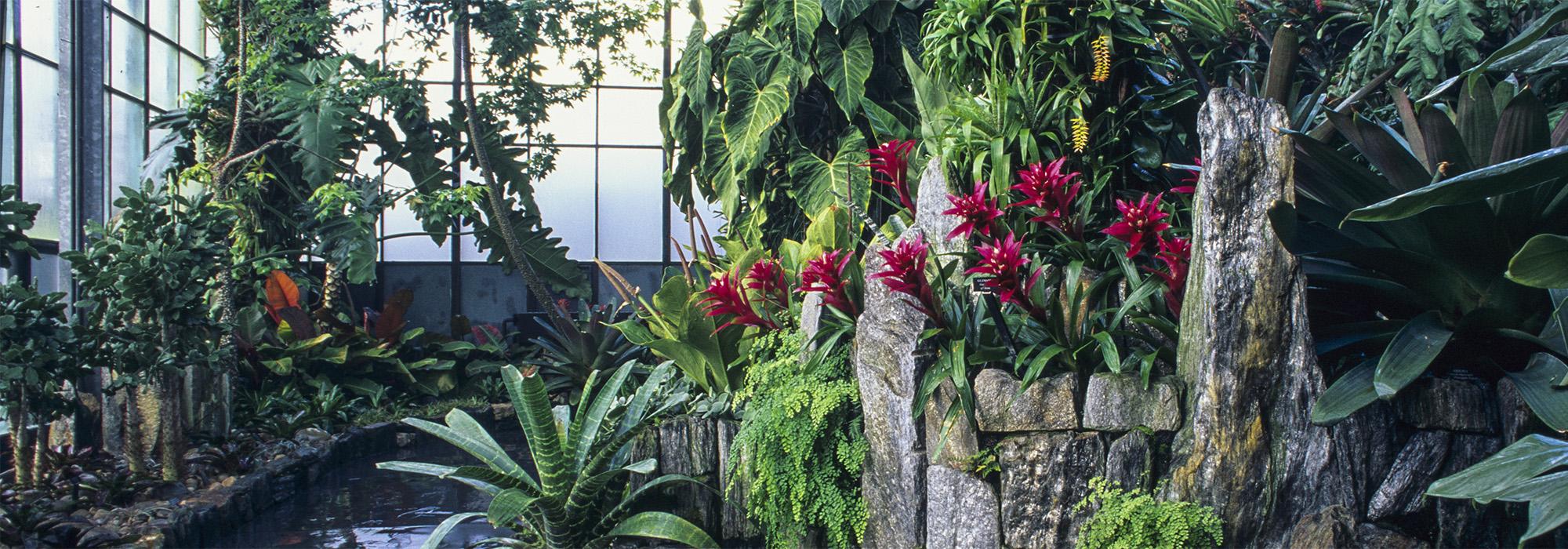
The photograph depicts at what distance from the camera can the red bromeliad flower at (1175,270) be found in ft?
8.02

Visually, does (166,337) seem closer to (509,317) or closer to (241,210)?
(241,210)

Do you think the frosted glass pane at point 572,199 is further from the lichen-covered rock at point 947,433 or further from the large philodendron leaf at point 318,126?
the lichen-covered rock at point 947,433

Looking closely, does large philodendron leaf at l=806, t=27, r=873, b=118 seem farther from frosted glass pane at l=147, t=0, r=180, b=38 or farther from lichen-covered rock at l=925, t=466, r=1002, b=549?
frosted glass pane at l=147, t=0, r=180, b=38

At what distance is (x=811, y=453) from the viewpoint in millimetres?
3111

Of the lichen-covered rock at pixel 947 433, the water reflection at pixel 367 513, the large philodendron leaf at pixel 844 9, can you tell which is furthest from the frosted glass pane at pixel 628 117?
the lichen-covered rock at pixel 947 433

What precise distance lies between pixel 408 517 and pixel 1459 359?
3.79 metres

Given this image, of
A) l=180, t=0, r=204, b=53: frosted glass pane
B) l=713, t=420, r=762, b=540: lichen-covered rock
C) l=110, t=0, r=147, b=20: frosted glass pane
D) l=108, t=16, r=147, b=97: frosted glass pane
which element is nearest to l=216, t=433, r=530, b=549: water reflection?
l=713, t=420, r=762, b=540: lichen-covered rock

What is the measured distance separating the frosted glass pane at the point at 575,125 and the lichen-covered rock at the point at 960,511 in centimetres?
841

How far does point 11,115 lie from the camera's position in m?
5.62

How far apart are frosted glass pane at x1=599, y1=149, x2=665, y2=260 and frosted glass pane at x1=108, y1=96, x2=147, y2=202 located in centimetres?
415

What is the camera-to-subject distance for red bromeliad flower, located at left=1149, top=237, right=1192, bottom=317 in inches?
96.3

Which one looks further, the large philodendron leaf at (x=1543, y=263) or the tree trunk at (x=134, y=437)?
the tree trunk at (x=134, y=437)

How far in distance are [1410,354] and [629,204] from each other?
9.05m

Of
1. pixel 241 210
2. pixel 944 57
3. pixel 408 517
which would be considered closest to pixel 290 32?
pixel 241 210
